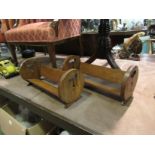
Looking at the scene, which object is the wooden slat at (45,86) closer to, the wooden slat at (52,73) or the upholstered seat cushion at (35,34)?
the wooden slat at (52,73)

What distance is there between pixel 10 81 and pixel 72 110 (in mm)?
695

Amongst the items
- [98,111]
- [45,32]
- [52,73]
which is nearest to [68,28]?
[45,32]

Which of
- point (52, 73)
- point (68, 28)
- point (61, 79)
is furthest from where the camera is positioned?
point (68, 28)

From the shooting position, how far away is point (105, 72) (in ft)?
3.30

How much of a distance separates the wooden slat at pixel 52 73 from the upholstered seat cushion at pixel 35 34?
227 mm

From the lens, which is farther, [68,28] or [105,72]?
[68,28]

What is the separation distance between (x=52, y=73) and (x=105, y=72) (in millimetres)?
319

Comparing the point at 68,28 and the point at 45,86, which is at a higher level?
the point at 68,28

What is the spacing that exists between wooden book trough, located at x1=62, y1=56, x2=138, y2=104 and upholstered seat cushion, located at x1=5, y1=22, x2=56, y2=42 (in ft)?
0.79

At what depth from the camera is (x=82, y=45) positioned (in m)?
2.15

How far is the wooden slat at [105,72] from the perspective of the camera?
0.94m

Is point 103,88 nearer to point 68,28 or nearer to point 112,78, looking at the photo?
point 112,78

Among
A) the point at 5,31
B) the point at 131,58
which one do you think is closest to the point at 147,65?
the point at 131,58

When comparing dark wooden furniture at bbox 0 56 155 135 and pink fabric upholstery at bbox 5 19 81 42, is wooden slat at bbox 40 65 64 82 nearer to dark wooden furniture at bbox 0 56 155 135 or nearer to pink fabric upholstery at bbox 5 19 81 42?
dark wooden furniture at bbox 0 56 155 135
